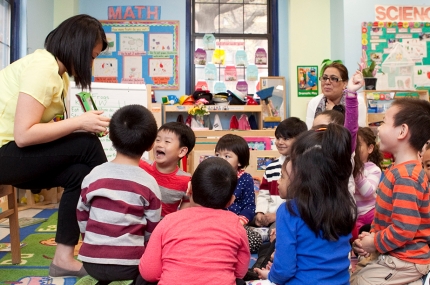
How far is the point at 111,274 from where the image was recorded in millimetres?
1396

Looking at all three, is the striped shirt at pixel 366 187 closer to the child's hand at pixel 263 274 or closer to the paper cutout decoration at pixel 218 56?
the child's hand at pixel 263 274

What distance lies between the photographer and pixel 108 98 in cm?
337

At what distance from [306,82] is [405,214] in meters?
4.08

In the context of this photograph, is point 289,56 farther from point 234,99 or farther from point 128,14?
point 128,14

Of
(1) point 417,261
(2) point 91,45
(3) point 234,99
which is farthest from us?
(3) point 234,99

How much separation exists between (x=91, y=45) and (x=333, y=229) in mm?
1132

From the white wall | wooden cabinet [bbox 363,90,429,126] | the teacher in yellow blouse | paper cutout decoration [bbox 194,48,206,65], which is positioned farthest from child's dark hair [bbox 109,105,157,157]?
paper cutout decoration [bbox 194,48,206,65]

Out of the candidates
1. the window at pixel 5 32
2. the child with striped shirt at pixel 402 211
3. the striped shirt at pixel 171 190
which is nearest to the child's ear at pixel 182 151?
the striped shirt at pixel 171 190

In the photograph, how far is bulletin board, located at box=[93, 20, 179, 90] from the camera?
17.3 feet

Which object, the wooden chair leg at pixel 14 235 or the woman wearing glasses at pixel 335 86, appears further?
the woman wearing glasses at pixel 335 86

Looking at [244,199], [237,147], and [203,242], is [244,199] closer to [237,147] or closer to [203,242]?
[237,147]

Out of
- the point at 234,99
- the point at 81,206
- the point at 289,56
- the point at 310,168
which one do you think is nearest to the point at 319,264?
the point at 310,168

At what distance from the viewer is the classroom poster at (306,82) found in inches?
206

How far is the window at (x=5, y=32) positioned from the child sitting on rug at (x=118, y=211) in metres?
3.04
